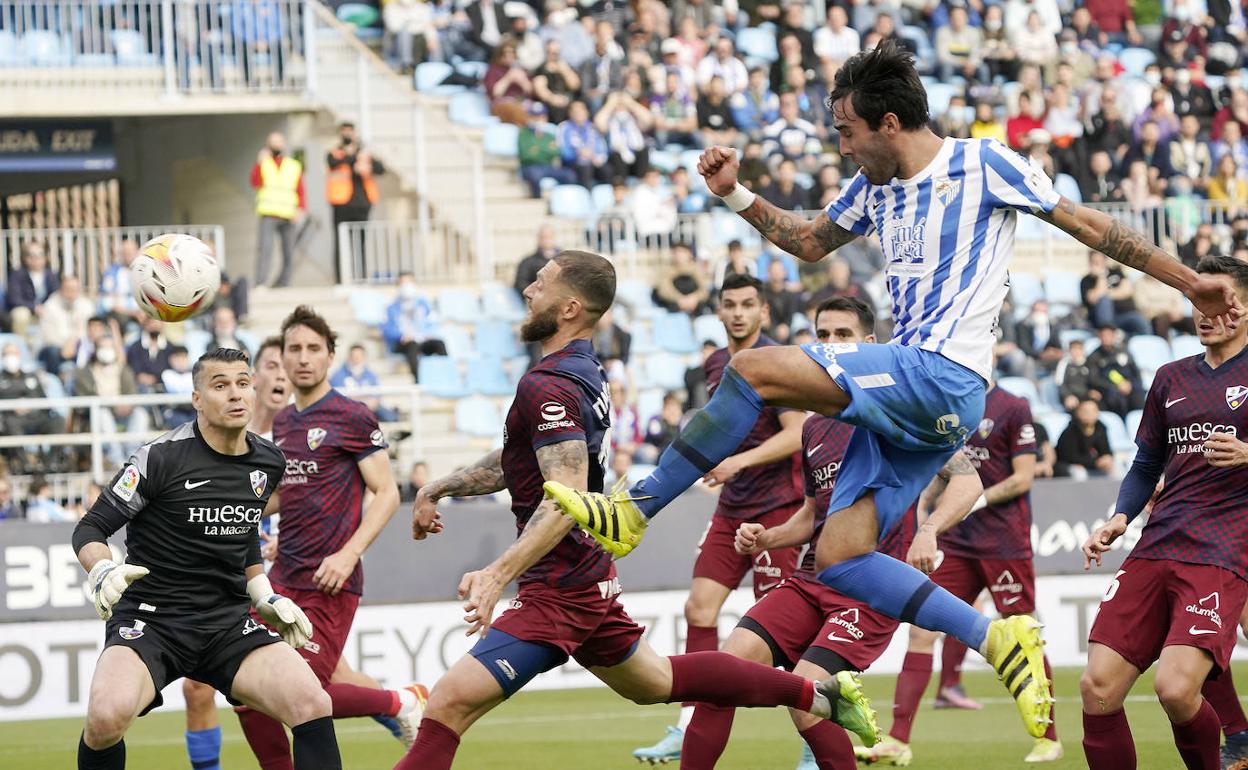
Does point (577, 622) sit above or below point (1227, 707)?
above

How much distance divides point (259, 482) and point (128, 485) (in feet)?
1.82

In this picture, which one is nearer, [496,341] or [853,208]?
[853,208]

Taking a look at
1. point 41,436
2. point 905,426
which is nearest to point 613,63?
point 41,436

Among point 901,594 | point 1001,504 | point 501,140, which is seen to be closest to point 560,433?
point 901,594

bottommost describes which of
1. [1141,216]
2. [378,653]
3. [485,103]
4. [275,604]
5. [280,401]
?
[378,653]

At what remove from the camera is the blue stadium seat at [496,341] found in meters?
18.6

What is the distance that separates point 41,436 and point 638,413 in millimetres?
5639

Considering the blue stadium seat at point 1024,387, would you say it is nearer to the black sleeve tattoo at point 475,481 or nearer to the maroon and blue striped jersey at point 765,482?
the maroon and blue striped jersey at point 765,482

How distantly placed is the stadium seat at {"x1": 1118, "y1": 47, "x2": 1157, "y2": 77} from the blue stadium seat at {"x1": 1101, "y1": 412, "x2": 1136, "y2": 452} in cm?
802

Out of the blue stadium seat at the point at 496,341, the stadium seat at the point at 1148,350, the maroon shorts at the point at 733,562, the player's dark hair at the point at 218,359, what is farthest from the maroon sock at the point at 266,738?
the stadium seat at the point at 1148,350

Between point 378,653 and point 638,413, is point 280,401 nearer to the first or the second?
point 378,653

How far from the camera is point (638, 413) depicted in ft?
57.5

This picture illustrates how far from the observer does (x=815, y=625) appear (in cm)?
796

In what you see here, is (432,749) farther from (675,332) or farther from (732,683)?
(675,332)
